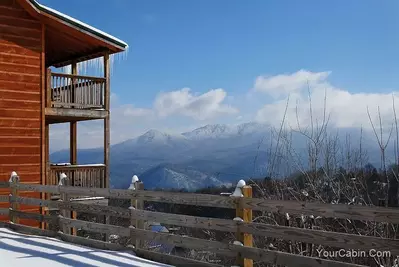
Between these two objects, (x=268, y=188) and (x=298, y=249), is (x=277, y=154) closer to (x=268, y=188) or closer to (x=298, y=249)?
(x=268, y=188)

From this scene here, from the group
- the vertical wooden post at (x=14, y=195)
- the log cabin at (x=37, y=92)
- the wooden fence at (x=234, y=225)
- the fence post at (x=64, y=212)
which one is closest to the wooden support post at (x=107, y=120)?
the log cabin at (x=37, y=92)

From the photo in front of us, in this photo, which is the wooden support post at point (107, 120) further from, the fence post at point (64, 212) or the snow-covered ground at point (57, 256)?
the snow-covered ground at point (57, 256)

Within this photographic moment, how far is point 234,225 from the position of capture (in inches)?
254

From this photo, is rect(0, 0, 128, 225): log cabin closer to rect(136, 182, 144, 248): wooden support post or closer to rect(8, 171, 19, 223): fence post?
rect(8, 171, 19, 223): fence post

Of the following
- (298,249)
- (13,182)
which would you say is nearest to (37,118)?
(13,182)

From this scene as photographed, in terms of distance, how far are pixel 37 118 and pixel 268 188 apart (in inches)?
293

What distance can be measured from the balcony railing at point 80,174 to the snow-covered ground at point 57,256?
17.8 ft

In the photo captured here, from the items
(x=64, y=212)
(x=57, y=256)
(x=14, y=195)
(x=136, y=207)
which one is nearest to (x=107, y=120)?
(x=14, y=195)

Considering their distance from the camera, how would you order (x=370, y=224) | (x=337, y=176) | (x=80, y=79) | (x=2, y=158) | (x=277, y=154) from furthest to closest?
(x=80, y=79)
(x=2, y=158)
(x=277, y=154)
(x=337, y=176)
(x=370, y=224)

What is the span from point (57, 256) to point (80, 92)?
27.4 ft

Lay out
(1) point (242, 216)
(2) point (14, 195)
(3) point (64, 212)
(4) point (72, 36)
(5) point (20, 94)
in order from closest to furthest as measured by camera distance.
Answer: (1) point (242, 216) < (3) point (64, 212) < (2) point (14, 195) < (5) point (20, 94) < (4) point (72, 36)

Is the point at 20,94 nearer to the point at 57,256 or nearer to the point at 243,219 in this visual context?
the point at 57,256

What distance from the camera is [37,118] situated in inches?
542

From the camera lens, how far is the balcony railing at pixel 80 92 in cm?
1455
